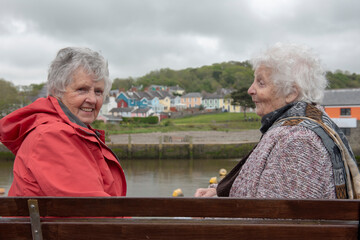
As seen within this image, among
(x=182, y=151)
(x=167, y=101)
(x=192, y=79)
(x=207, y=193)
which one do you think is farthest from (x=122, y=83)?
(x=207, y=193)

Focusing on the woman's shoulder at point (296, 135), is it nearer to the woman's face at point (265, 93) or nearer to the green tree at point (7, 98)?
the woman's face at point (265, 93)

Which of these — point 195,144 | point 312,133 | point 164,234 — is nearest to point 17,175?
point 164,234

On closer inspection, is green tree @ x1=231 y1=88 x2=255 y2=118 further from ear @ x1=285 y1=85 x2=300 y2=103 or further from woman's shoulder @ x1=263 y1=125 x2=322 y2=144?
woman's shoulder @ x1=263 y1=125 x2=322 y2=144

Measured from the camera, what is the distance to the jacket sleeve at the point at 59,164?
165cm

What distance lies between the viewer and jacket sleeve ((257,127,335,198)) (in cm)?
189

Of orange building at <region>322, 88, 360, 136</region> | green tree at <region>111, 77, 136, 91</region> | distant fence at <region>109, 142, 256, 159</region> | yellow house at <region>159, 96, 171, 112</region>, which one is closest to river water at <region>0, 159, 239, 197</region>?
distant fence at <region>109, 142, 256, 159</region>

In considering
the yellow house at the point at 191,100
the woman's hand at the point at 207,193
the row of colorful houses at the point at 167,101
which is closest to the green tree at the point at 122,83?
the row of colorful houses at the point at 167,101

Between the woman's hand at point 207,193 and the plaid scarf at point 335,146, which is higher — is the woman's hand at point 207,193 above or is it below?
below

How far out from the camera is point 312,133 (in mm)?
1924

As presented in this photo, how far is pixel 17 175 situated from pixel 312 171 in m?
1.52

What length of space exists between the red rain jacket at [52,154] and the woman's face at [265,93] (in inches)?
44.2

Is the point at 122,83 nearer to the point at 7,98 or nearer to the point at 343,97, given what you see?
the point at 7,98

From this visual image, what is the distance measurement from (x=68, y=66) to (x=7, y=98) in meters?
27.4

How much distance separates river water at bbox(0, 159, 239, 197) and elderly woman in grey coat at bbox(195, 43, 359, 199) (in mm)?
12541
